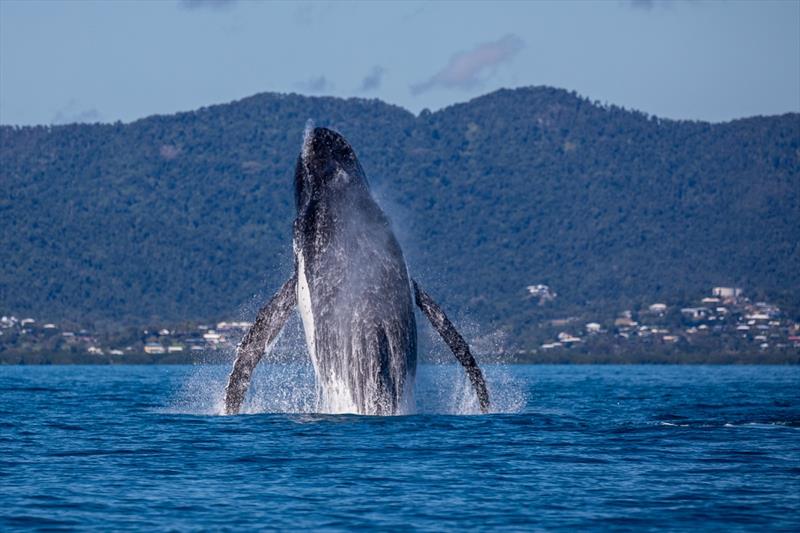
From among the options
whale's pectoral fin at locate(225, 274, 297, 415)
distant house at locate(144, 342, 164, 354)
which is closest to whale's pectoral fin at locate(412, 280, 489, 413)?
whale's pectoral fin at locate(225, 274, 297, 415)

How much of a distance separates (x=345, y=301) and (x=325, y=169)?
3413 millimetres

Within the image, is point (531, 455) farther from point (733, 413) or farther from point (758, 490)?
point (733, 413)

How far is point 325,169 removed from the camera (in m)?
32.0

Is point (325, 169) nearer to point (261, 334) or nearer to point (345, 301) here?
point (345, 301)

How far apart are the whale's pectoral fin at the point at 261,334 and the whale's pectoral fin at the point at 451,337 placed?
2.87m

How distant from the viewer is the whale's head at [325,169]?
31812 millimetres

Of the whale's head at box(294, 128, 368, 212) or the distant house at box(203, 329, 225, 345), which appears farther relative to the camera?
the distant house at box(203, 329, 225, 345)

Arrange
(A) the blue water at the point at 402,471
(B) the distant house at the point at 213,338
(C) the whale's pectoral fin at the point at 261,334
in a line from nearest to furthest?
(A) the blue water at the point at 402,471
(C) the whale's pectoral fin at the point at 261,334
(B) the distant house at the point at 213,338

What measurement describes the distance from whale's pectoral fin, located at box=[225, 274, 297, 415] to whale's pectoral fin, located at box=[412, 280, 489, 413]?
2.87 metres

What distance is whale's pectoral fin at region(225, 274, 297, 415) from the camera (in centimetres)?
3159

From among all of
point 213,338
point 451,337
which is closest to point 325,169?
point 451,337

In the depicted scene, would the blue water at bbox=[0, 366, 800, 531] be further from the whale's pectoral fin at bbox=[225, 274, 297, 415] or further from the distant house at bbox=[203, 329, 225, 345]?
the distant house at bbox=[203, 329, 225, 345]

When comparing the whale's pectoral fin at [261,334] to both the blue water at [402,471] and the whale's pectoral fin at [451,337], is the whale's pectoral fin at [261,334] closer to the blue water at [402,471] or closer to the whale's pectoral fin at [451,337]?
the blue water at [402,471]

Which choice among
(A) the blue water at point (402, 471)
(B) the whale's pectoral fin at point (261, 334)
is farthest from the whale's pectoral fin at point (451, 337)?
(B) the whale's pectoral fin at point (261, 334)
